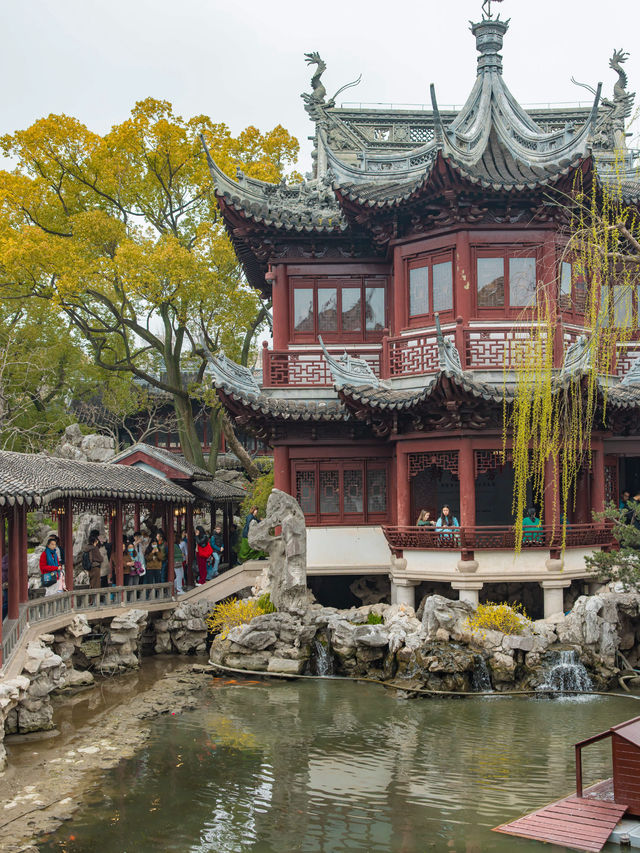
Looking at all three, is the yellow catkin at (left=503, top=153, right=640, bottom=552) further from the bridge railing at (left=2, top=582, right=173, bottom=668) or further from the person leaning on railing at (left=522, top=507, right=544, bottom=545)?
the bridge railing at (left=2, top=582, right=173, bottom=668)

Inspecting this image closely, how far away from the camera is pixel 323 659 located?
15.4m

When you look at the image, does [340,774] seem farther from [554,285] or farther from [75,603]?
[554,285]

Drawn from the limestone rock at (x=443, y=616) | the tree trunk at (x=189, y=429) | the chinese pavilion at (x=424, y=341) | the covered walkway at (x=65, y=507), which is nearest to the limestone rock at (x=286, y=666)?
the limestone rock at (x=443, y=616)

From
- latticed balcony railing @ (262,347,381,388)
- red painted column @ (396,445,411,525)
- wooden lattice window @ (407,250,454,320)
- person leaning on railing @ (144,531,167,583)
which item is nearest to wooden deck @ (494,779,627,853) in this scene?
red painted column @ (396,445,411,525)

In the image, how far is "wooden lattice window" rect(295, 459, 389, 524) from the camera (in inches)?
724

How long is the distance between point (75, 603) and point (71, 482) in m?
2.19

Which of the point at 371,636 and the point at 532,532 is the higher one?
the point at 532,532

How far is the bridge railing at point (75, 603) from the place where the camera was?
12.5 metres

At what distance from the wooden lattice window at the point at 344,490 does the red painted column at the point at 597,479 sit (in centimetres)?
401

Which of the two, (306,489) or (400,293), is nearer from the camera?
(400,293)

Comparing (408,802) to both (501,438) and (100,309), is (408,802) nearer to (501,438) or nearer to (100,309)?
(501,438)

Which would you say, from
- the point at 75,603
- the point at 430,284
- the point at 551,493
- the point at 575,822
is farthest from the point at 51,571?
the point at 575,822

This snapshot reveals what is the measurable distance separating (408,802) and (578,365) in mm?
8039

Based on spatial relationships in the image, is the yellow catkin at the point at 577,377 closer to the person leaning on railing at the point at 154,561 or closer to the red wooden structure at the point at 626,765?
the red wooden structure at the point at 626,765
